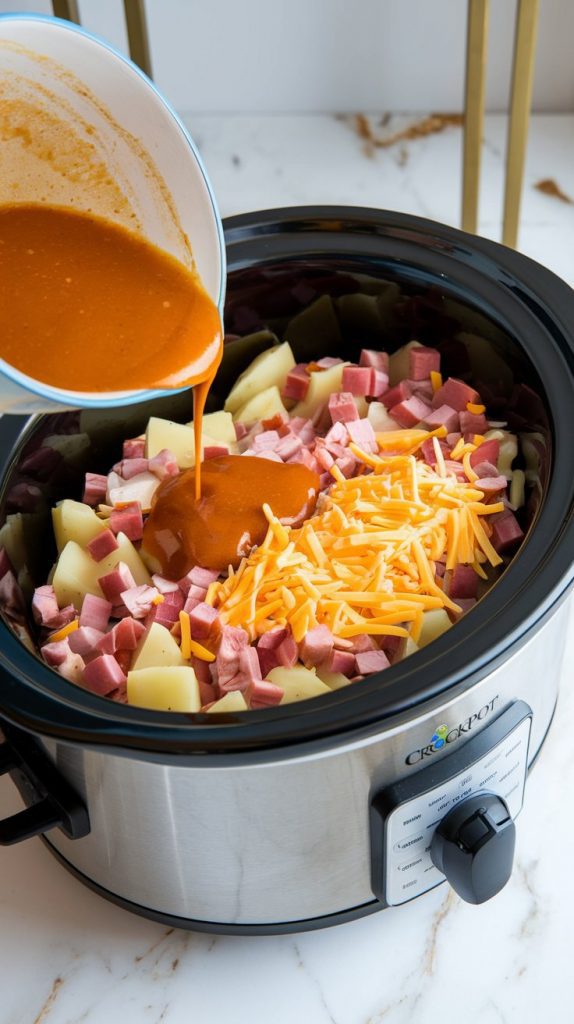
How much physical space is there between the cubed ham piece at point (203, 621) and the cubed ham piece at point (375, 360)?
475mm

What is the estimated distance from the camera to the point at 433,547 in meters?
1.26

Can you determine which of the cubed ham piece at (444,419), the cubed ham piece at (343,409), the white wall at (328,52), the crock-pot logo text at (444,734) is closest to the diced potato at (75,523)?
the cubed ham piece at (343,409)

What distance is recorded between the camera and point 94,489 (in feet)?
4.75

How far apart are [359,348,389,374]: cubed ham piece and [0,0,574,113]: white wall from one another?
1.00 metres

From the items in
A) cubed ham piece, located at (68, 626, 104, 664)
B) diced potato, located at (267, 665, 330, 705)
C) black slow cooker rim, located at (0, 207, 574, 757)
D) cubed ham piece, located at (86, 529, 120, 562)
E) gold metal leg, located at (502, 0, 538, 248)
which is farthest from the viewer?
gold metal leg, located at (502, 0, 538, 248)

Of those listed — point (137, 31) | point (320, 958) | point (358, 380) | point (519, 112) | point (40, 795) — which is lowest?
point (320, 958)

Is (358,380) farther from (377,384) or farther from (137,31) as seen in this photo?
(137,31)

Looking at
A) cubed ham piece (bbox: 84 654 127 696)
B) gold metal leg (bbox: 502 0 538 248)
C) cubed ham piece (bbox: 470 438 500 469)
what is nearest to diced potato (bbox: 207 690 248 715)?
cubed ham piece (bbox: 84 654 127 696)

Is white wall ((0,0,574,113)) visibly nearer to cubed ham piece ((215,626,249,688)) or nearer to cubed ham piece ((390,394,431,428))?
cubed ham piece ((390,394,431,428))

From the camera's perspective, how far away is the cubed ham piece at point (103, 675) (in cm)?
117

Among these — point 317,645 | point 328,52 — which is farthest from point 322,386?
point 328,52

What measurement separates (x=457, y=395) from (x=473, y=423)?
54 mm

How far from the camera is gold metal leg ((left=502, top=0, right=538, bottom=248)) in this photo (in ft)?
6.03

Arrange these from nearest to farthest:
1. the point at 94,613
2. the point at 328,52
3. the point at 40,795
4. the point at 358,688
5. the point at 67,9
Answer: the point at 358,688 < the point at 40,795 < the point at 94,613 < the point at 67,9 < the point at 328,52
